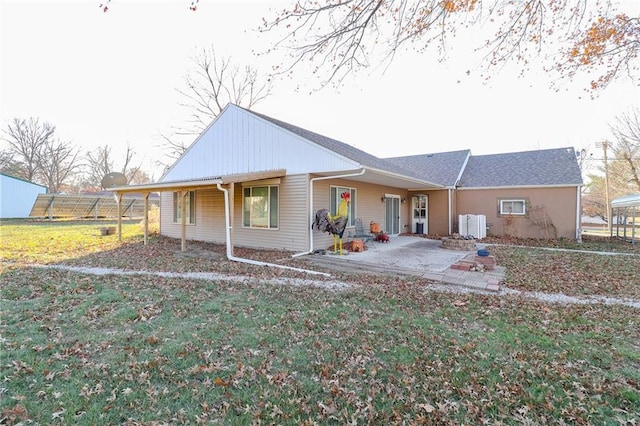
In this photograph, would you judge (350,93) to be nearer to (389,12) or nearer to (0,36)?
(389,12)

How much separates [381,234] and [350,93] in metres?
7.49

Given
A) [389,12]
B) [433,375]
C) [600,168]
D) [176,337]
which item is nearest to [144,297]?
[176,337]

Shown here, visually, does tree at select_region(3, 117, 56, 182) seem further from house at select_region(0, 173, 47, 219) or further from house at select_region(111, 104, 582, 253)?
house at select_region(111, 104, 582, 253)

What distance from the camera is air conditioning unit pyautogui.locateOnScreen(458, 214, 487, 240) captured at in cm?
1404

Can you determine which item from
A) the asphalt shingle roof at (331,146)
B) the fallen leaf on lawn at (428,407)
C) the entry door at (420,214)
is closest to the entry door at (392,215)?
the entry door at (420,214)

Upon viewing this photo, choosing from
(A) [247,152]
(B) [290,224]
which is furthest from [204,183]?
(B) [290,224]

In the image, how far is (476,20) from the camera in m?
5.24

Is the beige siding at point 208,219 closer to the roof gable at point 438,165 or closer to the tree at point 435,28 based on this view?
the tree at point 435,28

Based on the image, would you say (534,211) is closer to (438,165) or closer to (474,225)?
(474,225)

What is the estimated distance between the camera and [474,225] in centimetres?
1409

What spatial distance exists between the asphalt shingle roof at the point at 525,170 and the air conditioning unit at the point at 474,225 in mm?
1887

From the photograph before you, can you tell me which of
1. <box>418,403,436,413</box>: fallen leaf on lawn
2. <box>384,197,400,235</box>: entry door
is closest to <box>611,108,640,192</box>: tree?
<box>384,197,400,235</box>: entry door

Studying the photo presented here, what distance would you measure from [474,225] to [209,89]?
20402 mm

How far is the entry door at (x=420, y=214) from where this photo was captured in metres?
15.9
